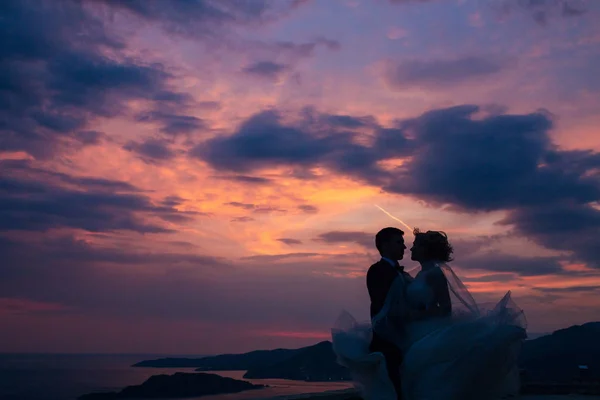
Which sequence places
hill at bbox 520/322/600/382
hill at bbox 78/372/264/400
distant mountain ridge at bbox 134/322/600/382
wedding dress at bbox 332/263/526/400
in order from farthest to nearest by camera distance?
hill at bbox 78/372/264/400 → hill at bbox 520/322/600/382 → distant mountain ridge at bbox 134/322/600/382 → wedding dress at bbox 332/263/526/400

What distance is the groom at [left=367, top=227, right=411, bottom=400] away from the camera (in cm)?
695

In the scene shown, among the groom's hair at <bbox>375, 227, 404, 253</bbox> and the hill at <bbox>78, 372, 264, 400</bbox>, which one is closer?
the groom's hair at <bbox>375, 227, 404, 253</bbox>

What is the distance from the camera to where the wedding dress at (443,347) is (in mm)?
6617

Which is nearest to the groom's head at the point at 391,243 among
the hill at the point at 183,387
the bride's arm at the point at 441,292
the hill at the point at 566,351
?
the bride's arm at the point at 441,292

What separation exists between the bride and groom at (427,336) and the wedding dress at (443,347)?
11 mm

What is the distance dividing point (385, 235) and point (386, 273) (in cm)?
46

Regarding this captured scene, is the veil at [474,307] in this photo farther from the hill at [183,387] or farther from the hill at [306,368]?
the hill at [183,387]

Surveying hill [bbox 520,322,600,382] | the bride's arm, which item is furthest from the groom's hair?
hill [bbox 520,322,600,382]

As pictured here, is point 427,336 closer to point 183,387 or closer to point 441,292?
point 441,292

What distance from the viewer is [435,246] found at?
24.1ft

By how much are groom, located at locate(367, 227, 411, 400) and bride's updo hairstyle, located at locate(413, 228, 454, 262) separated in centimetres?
44

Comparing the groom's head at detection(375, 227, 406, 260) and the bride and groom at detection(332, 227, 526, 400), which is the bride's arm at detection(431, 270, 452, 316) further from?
the groom's head at detection(375, 227, 406, 260)

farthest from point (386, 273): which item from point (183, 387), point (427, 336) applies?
point (183, 387)

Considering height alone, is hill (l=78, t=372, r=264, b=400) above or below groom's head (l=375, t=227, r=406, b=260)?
below
